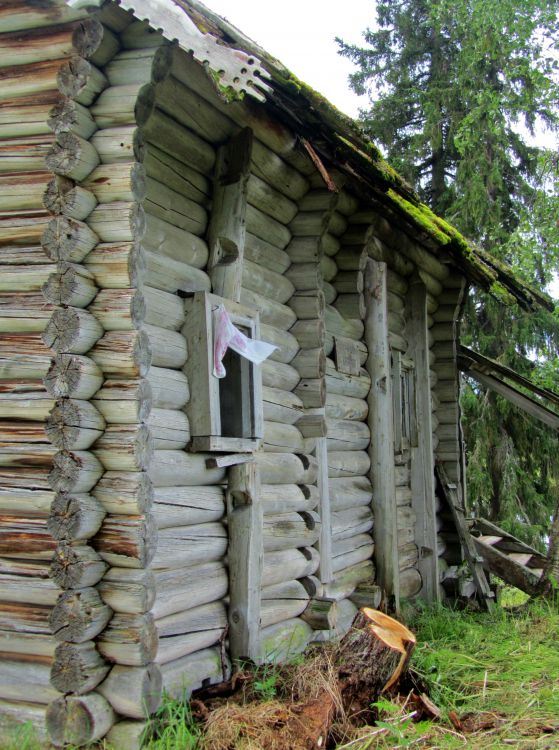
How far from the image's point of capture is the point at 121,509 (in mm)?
4391

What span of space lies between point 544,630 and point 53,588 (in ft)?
17.8

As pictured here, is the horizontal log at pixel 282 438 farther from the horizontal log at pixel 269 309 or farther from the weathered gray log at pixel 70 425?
the weathered gray log at pixel 70 425

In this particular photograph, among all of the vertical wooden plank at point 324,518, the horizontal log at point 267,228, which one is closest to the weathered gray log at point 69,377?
the horizontal log at point 267,228

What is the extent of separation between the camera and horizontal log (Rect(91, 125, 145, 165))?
459 centimetres

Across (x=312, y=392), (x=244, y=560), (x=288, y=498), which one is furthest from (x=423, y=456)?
(x=244, y=560)

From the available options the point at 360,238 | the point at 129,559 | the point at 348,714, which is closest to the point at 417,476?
the point at 360,238

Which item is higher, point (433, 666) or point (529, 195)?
point (529, 195)

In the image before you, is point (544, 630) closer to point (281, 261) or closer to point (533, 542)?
point (281, 261)

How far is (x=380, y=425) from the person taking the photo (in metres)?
8.42

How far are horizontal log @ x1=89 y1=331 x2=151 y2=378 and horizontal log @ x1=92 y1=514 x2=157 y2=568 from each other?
756mm

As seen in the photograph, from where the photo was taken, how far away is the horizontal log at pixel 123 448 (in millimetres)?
4395

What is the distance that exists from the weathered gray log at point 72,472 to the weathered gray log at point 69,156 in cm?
148

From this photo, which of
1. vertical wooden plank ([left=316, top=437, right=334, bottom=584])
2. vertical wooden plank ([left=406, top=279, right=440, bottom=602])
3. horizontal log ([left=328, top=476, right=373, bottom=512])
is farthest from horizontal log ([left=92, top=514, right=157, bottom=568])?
vertical wooden plank ([left=406, top=279, right=440, bottom=602])

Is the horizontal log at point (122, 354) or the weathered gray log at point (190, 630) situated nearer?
the horizontal log at point (122, 354)
